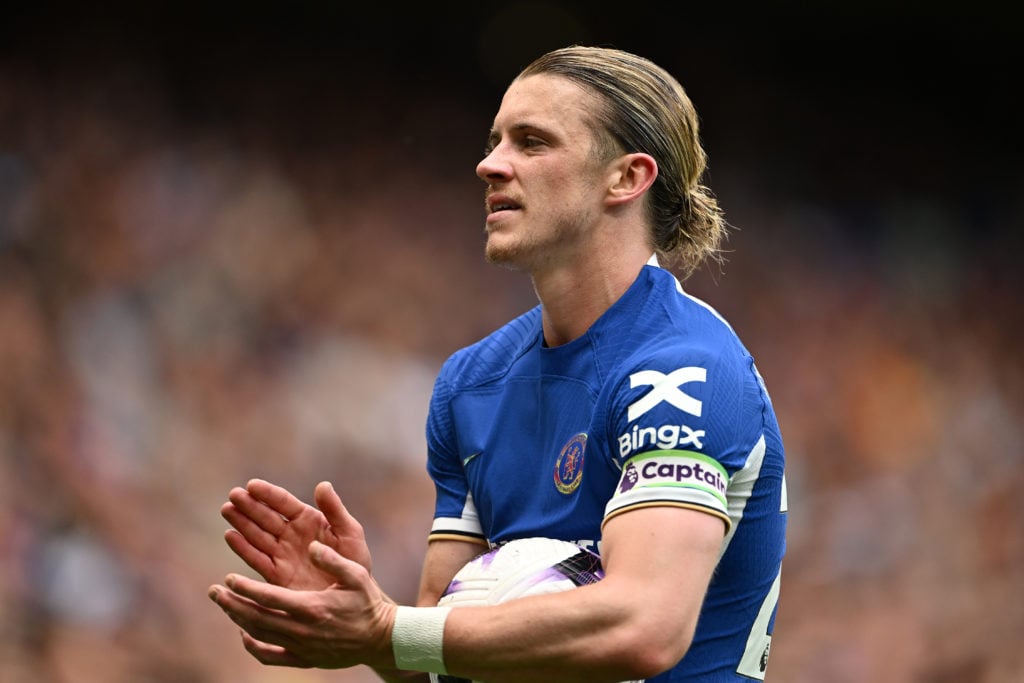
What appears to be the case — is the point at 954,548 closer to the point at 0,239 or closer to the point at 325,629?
the point at 0,239

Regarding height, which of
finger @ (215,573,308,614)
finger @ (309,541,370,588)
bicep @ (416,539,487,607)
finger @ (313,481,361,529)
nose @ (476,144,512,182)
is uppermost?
nose @ (476,144,512,182)

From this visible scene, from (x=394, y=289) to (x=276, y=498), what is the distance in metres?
4.75

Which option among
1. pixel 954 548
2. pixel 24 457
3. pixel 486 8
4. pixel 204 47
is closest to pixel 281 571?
pixel 24 457

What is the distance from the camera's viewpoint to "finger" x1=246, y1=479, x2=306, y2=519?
2756 mm

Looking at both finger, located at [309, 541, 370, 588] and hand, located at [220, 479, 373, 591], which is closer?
finger, located at [309, 541, 370, 588]

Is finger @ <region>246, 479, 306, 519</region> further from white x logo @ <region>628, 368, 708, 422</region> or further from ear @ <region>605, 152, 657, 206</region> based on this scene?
ear @ <region>605, 152, 657, 206</region>

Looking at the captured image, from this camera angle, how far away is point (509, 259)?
304 cm

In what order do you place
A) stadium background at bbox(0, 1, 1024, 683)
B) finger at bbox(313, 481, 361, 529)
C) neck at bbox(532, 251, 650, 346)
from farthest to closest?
1. stadium background at bbox(0, 1, 1024, 683)
2. neck at bbox(532, 251, 650, 346)
3. finger at bbox(313, 481, 361, 529)

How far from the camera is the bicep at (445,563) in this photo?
123 inches

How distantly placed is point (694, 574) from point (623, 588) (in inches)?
6.1

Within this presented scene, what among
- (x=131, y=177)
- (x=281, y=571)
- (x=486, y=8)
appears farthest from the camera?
(x=486, y=8)

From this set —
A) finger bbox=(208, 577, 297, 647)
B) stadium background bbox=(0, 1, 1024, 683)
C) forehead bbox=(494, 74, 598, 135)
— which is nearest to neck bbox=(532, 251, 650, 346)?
forehead bbox=(494, 74, 598, 135)

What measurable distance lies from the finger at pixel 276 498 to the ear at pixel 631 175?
1.06m

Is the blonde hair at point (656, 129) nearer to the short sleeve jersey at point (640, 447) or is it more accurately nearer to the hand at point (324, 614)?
the short sleeve jersey at point (640, 447)
